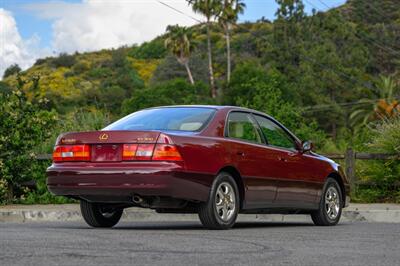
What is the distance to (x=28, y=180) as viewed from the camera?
53.9 feet

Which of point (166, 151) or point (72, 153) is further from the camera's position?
point (72, 153)

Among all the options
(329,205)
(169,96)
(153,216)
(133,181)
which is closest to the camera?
(133,181)

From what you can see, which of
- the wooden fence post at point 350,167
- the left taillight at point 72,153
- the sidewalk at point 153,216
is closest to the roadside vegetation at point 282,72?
the wooden fence post at point 350,167

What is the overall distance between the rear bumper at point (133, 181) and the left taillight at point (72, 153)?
0.09 m

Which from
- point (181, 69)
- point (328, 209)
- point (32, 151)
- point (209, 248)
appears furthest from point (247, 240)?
point (181, 69)

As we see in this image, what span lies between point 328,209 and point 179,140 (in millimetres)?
3379

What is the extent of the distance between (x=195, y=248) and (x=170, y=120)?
9.80 ft

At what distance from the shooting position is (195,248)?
7.07m

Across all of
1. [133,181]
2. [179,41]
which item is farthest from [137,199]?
[179,41]

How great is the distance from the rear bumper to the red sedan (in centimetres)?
1

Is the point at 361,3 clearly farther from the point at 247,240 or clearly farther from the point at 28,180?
the point at 247,240

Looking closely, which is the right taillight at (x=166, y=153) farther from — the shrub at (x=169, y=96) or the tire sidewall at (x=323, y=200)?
the shrub at (x=169, y=96)

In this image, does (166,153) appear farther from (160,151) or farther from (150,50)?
(150,50)

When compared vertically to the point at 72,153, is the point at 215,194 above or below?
below
